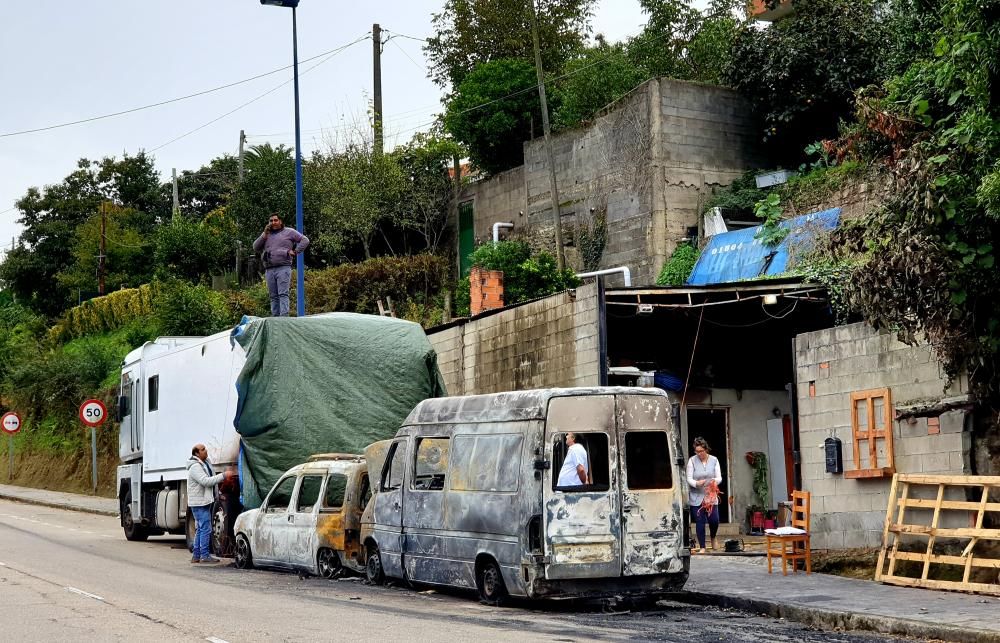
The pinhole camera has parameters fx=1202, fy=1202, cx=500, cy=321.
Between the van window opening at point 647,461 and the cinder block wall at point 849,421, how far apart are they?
132 inches

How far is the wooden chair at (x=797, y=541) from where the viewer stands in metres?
14.2

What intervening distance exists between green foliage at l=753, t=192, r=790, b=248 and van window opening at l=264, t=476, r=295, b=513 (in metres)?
13.8

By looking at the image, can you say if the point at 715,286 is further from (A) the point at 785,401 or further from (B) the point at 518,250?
(B) the point at 518,250

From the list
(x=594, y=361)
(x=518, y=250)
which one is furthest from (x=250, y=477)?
(x=518, y=250)

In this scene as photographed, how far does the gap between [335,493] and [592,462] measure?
4476mm

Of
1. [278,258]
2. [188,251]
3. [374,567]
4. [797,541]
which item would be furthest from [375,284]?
[797,541]

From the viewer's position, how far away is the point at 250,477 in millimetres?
17422

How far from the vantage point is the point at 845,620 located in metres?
10.9

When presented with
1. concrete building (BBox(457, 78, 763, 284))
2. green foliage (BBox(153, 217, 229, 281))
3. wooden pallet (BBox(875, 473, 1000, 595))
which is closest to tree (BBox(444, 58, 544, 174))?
concrete building (BBox(457, 78, 763, 284))

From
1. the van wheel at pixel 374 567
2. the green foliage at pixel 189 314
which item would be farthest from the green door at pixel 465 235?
the van wheel at pixel 374 567

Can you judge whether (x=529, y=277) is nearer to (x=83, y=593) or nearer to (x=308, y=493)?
(x=308, y=493)

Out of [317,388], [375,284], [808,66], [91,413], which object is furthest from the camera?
[375,284]

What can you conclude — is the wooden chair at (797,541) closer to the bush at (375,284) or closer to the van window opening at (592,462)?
the van window opening at (592,462)

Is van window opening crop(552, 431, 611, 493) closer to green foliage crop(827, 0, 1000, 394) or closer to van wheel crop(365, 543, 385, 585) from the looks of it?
van wheel crop(365, 543, 385, 585)
